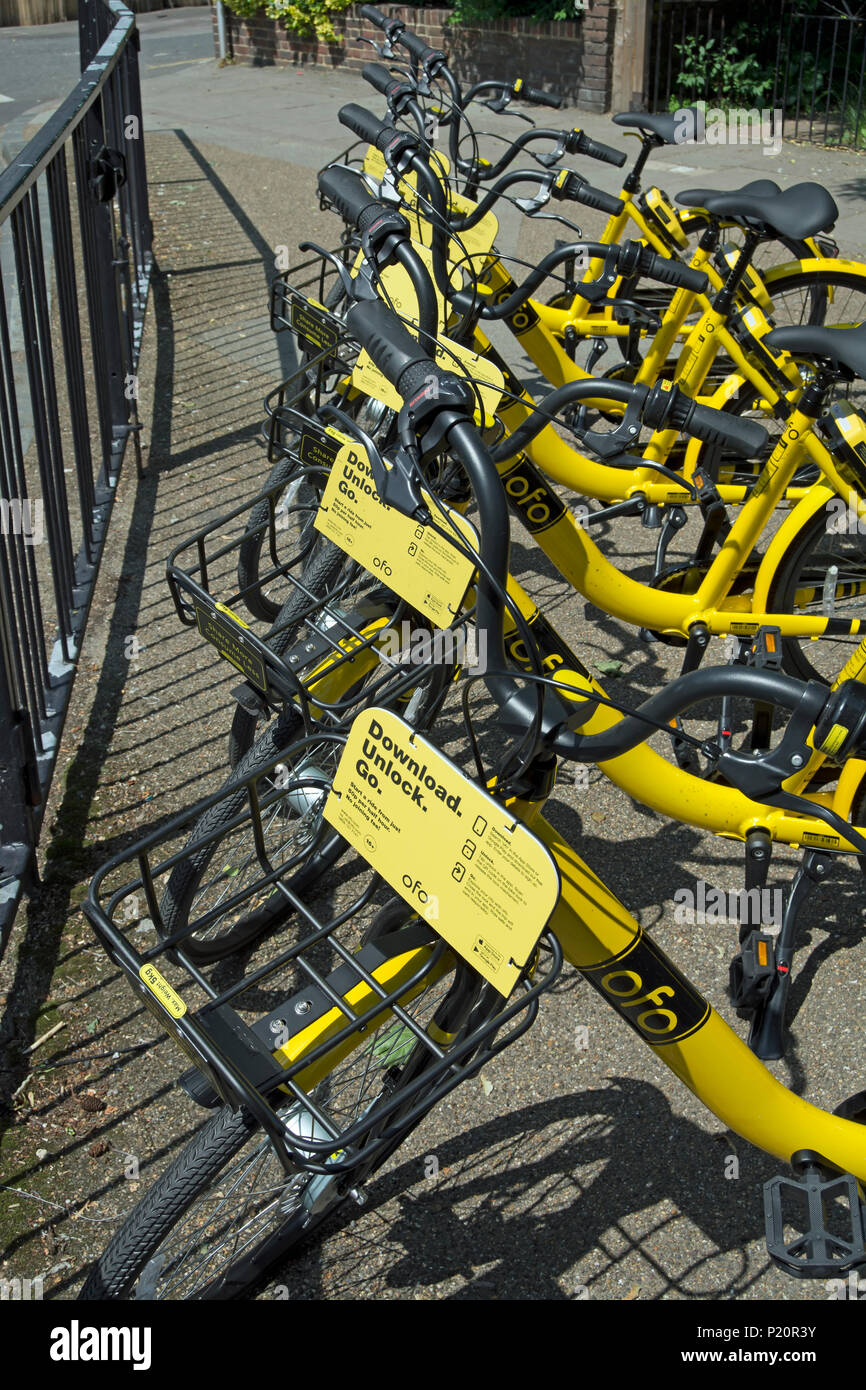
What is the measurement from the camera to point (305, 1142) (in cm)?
163

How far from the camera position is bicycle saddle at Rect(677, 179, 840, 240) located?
4.03m

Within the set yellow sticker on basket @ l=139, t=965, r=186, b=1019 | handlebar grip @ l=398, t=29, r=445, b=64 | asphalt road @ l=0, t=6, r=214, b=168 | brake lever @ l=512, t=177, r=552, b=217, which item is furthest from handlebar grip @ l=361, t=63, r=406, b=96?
asphalt road @ l=0, t=6, r=214, b=168

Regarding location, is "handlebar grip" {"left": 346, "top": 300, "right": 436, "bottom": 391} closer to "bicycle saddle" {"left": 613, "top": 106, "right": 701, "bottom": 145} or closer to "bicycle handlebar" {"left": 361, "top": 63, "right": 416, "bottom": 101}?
"bicycle handlebar" {"left": 361, "top": 63, "right": 416, "bottom": 101}

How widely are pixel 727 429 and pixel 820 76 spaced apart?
9.92 metres

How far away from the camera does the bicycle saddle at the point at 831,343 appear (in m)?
3.18

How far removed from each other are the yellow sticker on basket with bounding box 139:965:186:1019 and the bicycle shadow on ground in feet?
3.35

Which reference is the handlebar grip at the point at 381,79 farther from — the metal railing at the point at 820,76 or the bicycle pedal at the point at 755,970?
the metal railing at the point at 820,76

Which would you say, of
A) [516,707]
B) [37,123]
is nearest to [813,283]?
[516,707]

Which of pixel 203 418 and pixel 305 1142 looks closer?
pixel 305 1142

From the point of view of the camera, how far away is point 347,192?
263 centimetres

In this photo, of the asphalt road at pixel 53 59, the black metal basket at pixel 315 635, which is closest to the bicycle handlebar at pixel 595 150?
the black metal basket at pixel 315 635

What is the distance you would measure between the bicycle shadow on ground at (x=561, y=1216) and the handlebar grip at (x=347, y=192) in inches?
76.0

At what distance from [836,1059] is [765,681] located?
1.63m
